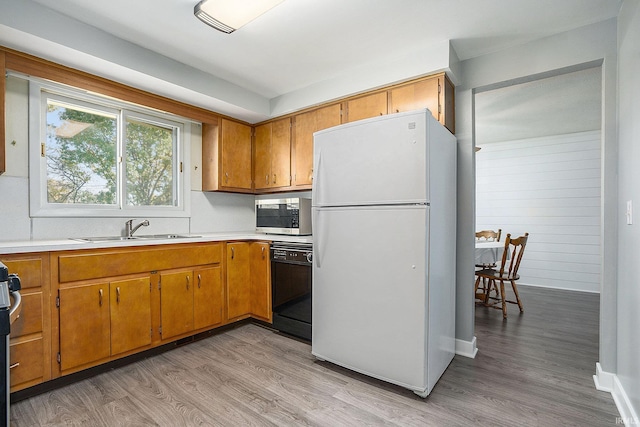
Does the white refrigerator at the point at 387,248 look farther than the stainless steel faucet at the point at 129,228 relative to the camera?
No

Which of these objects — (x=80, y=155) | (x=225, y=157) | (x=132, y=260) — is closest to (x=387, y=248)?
(x=132, y=260)

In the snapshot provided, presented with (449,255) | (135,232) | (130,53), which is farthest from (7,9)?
(449,255)

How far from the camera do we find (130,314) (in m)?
2.38

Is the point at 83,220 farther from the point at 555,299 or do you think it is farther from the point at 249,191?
the point at 555,299

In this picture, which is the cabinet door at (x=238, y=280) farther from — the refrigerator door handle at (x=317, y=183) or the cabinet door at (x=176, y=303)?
the refrigerator door handle at (x=317, y=183)

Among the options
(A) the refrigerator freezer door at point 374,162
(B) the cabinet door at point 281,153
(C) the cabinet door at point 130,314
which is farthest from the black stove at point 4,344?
(B) the cabinet door at point 281,153

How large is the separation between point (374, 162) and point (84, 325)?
2304 millimetres

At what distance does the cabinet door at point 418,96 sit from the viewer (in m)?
2.48

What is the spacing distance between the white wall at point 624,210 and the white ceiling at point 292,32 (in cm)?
42

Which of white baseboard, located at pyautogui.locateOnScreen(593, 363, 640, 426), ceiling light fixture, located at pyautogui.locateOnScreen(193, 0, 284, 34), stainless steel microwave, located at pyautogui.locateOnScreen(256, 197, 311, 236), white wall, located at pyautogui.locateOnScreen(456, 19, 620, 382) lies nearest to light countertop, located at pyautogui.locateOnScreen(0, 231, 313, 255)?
stainless steel microwave, located at pyautogui.locateOnScreen(256, 197, 311, 236)

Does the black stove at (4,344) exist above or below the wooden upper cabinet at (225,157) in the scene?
below

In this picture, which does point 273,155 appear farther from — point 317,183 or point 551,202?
point 551,202

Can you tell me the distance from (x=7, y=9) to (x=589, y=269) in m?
7.24

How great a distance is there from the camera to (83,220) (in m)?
2.67
